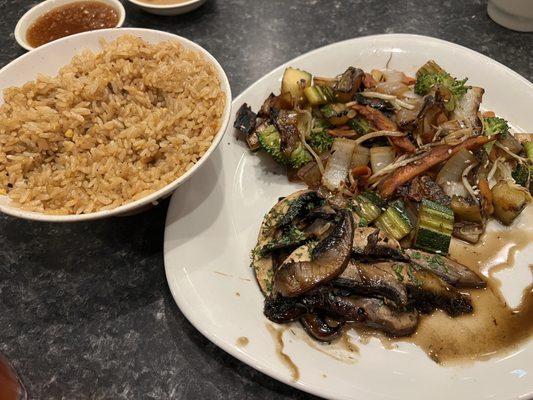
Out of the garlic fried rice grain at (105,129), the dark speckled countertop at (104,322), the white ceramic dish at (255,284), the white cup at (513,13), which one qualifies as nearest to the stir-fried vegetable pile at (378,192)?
the white ceramic dish at (255,284)

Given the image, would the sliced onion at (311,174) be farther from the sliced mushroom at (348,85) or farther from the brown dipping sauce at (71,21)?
the brown dipping sauce at (71,21)

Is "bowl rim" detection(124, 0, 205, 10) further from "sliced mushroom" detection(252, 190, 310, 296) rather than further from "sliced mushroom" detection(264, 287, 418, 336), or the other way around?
"sliced mushroom" detection(264, 287, 418, 336)

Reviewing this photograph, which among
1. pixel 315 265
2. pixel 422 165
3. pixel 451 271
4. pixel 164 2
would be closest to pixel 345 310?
pixel 315 265

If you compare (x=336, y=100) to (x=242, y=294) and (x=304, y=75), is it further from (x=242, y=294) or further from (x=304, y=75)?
(x=242, y=294)

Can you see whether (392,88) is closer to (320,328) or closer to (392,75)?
(392,75)

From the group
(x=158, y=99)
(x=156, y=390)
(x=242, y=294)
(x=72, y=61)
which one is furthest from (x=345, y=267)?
(x=72, y=61)
